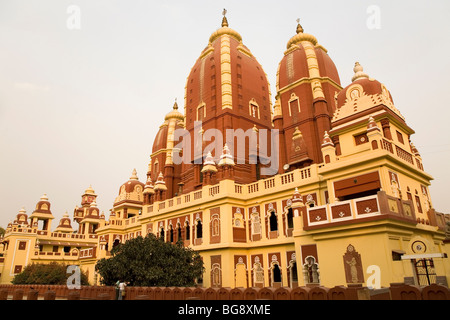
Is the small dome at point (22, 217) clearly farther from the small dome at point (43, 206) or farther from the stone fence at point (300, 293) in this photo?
the stone fence at point (300, 293)

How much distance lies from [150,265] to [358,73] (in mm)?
15269

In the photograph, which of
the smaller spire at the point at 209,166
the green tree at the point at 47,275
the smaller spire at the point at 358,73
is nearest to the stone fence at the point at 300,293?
the smaller spire at the point at 209,166

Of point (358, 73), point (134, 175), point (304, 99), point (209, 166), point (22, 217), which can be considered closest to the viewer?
point (358, 73)

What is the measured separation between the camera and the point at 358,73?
17.1m

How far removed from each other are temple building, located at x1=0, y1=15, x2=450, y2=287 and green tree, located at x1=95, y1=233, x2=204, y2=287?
2.70 metres

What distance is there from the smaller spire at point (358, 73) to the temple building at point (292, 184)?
5.3 inches

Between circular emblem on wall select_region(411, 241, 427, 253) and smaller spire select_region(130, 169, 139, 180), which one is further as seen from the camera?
smaller spire select_region(130, 169, 139, 180)

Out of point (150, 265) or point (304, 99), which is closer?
point (150, 265)

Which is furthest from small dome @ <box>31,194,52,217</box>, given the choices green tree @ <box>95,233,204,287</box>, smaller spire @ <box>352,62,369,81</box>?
smaller spire @ <box>352,62,369,81</box>

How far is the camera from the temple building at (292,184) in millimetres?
12016

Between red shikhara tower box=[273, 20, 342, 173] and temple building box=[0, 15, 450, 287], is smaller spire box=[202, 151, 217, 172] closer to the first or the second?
temple building box=[0, 15, 450, 287]

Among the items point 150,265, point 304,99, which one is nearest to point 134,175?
point 150,265

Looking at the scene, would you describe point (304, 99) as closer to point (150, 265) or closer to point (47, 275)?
point (150, 265)

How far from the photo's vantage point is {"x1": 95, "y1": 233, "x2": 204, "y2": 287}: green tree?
1490cm
